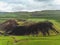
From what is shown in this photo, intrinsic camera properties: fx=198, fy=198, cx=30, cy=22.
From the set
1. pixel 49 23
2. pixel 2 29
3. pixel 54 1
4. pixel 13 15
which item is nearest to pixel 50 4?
pixel 54 1

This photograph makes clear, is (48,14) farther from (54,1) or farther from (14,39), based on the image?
(14,39)

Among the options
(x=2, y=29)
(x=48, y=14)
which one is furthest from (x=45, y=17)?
(x=2, y=29)

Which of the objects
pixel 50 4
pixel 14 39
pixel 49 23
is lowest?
pixel 14 39

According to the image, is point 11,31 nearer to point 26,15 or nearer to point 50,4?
point 26,15

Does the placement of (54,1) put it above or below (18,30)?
above

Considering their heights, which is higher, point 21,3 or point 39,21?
point 21,3
